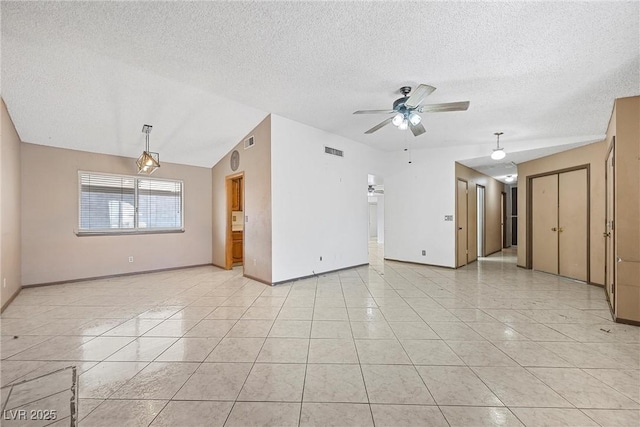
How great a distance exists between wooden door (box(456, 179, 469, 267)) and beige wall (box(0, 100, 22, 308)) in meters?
8.12

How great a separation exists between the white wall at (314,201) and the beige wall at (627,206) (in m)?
4.18

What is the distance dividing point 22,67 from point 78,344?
3.24 metres

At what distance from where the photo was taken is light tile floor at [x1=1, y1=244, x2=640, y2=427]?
1.71 metres

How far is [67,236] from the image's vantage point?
4.89 metres

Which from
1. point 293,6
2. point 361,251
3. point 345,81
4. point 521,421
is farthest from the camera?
point 361,251

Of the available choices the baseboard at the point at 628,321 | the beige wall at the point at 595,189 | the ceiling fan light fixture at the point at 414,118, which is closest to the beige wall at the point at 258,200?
the ceiling fan light fixture at the point at 414,118

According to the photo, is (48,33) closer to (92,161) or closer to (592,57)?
(92,161)

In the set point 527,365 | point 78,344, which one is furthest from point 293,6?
point 78,344

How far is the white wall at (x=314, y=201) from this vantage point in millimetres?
4738

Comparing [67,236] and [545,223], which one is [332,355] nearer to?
[67,236]

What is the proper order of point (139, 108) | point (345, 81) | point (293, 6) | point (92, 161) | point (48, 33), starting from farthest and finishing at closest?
point (92, 161), point (139, 108), point (345, 81), point (48, 33), point (293, 6)

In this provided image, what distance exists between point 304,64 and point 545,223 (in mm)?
6498

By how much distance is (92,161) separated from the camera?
17.0 ft

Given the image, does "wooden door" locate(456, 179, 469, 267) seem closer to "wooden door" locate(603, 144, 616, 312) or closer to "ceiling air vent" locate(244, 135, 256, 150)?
"wooden door" locate(603, 144, 616, 312)
